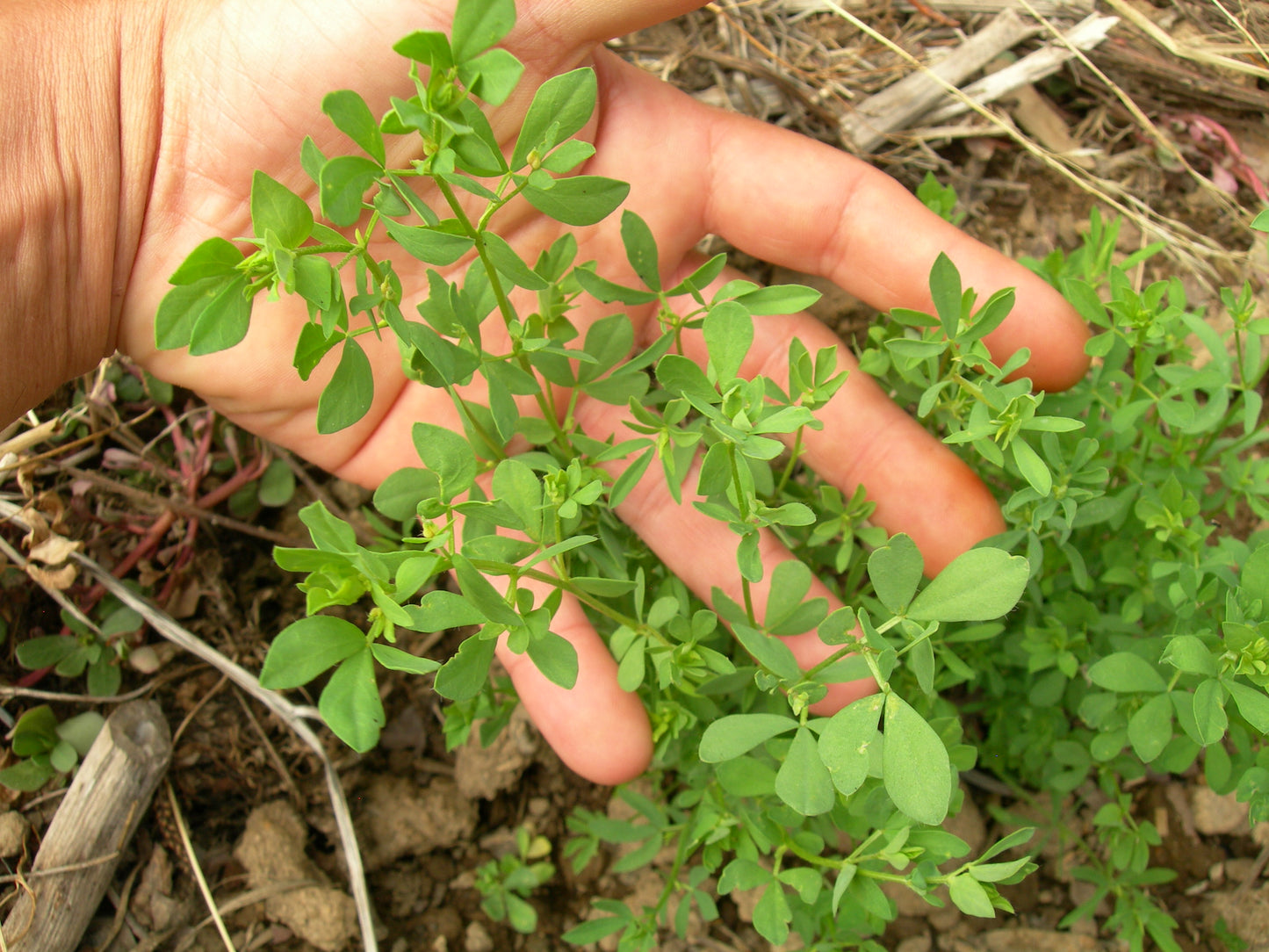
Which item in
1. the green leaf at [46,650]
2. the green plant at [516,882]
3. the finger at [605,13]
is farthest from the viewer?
the green plant at [516,882]

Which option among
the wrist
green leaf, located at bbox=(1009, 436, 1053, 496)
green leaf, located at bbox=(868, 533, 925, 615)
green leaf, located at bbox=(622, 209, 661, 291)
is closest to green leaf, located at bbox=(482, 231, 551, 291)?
green leaf, located at bbox=(622, 209, 661, 291)

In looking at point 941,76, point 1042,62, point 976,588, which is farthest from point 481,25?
point 1042,62

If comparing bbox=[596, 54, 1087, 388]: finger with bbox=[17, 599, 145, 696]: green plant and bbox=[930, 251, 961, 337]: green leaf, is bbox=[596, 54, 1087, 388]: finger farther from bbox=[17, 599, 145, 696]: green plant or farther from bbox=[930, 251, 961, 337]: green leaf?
bbox=[17, 599, 145, 696]: green plant

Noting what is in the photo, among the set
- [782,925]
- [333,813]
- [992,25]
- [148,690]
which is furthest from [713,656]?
[992,25]

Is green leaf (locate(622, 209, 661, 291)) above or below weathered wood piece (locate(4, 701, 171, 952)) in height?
above

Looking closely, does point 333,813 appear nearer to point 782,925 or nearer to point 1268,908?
point 782,925

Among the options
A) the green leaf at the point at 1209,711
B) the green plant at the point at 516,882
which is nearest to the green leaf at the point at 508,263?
the green leaf at the point at 1209,711

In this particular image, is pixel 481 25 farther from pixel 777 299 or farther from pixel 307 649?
pixel 307 649

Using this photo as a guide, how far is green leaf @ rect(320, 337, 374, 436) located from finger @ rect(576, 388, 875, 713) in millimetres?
833

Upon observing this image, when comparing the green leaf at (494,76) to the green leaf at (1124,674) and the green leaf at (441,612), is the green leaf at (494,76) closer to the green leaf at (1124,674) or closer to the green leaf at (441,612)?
the green leaf at (441,612)

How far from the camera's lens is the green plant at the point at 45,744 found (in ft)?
8.18

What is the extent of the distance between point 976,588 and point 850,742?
33cm

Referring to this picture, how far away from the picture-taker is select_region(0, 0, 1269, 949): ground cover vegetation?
4.64 ft

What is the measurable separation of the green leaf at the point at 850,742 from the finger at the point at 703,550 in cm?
81
